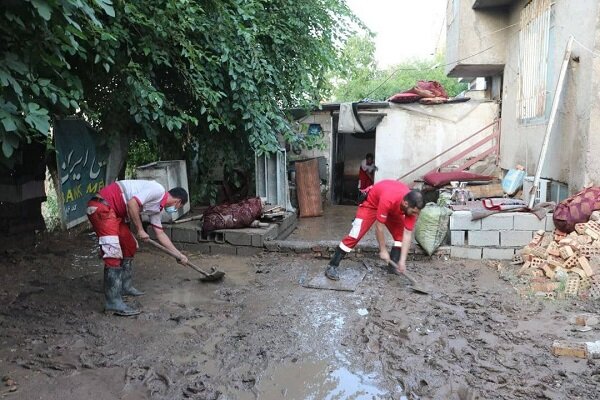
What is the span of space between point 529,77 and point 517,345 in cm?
535

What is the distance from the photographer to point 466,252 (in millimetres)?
6547

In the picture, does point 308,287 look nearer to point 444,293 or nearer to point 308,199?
point 444,293

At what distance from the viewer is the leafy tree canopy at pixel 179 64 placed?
3377 mm

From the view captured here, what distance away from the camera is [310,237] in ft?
26.9

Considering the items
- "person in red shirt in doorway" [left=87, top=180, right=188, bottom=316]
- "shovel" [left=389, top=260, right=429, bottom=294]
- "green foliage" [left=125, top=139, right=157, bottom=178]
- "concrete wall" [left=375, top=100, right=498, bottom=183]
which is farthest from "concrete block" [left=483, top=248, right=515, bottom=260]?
"green foliage" [left=125, top=139, right=157, bottom=178]

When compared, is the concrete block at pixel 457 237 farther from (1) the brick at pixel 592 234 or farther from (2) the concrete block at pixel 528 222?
(1) the brick at pixel 592 234

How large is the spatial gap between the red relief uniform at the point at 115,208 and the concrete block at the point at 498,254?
4.23m

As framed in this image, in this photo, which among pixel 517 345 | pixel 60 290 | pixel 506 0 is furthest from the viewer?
pixel 506 0

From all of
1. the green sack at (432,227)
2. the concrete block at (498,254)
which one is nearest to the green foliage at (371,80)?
the green sack at (432,227)

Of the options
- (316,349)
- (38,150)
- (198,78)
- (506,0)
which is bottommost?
(316,349)

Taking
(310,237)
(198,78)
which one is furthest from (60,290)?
(310,237)

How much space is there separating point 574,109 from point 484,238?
1989mm

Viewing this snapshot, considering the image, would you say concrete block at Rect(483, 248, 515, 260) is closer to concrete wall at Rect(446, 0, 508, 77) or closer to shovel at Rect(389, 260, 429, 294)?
shovel at Rect(389, 260, 429, 294)

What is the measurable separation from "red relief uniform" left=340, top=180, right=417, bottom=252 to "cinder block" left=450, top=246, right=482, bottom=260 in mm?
936
